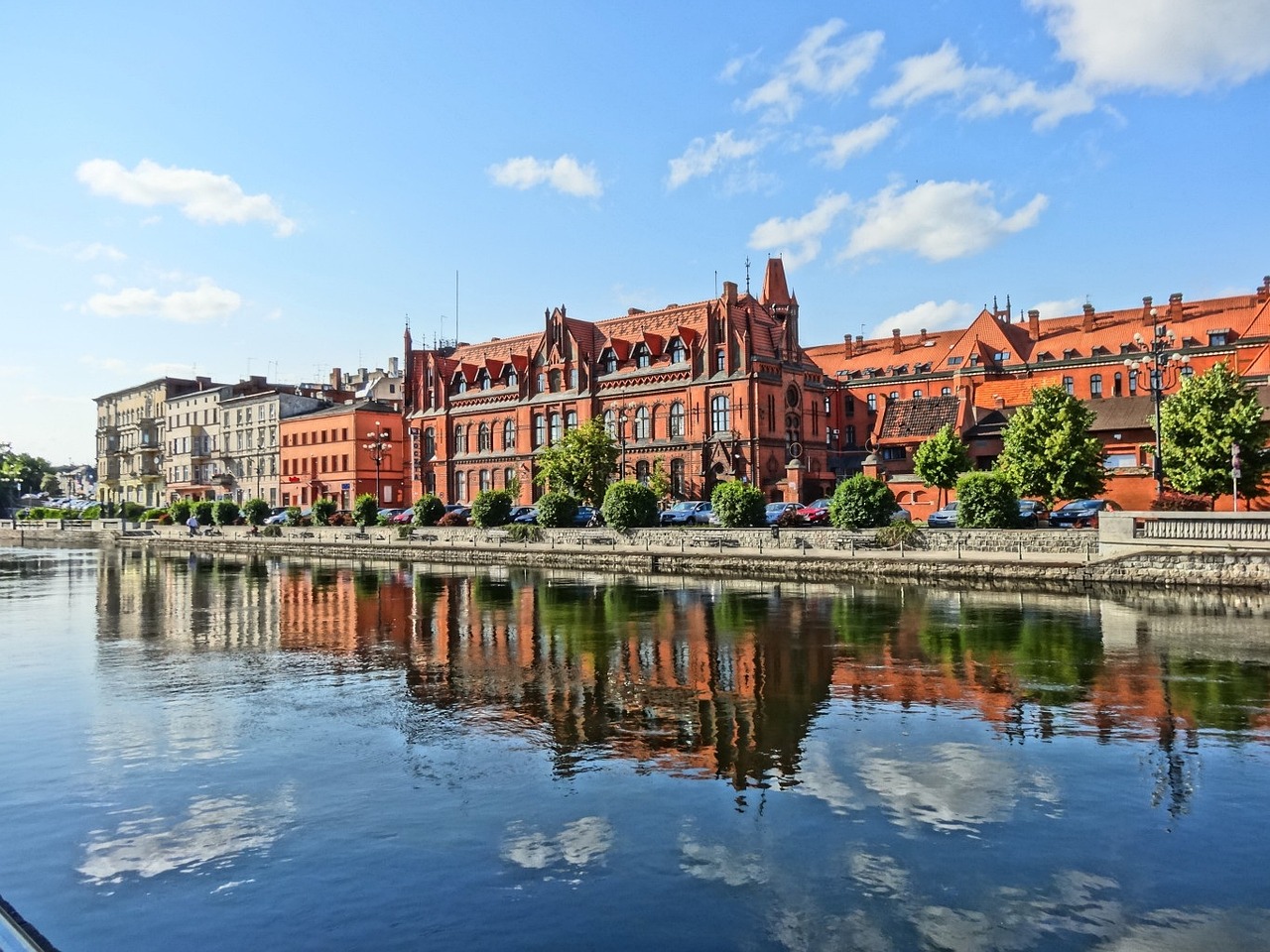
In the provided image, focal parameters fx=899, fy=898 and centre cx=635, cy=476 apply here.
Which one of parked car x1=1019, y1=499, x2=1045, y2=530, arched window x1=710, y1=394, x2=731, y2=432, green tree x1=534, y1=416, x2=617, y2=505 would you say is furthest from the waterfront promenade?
arched window x1=710, y1=394, x2=731, y2=432

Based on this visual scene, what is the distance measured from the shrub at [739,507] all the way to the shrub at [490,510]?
17.3 m

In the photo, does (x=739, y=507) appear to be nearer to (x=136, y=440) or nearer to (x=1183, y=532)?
(x=1183, y=532)

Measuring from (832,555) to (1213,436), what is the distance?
19.2 m

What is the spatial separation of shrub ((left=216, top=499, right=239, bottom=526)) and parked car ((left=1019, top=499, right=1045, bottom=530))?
68.7 meters

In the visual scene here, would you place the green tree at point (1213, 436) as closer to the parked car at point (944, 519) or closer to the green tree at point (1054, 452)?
the green tree at point (1054, 452)

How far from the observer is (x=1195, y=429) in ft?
142

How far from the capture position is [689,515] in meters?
57.1

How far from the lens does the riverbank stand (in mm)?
32750

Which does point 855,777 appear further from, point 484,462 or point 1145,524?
point 484,462

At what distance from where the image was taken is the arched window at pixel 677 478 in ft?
218

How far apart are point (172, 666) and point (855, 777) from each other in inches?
670

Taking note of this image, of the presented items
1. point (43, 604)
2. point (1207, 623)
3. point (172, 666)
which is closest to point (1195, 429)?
point (1207, 623)

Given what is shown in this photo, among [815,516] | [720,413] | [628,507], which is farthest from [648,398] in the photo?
[815,516]

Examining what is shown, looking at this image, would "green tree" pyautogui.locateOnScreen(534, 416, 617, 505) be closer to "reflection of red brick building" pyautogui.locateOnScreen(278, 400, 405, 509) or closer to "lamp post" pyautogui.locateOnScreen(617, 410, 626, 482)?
"lamp post" pyautogui.locateOnScreen(617, 410, 626, 482)
